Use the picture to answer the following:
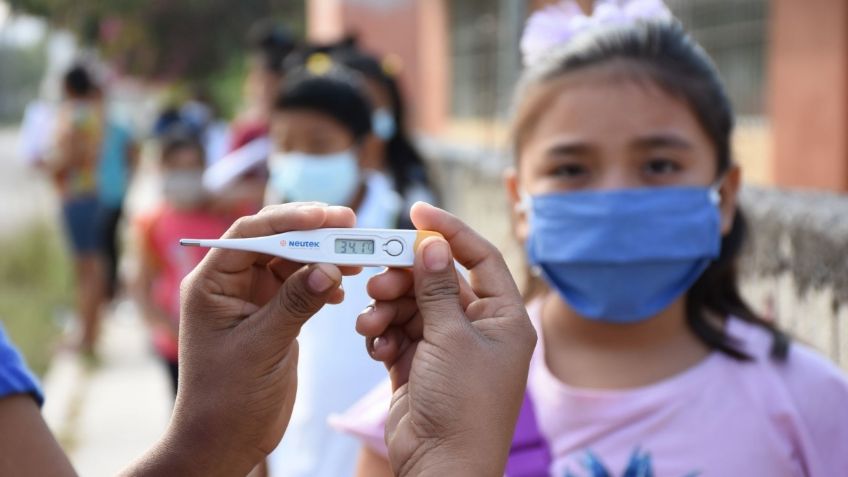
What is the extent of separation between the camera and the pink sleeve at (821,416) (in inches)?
84.3

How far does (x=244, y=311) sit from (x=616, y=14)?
4.36 ft

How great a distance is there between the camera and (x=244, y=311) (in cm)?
165

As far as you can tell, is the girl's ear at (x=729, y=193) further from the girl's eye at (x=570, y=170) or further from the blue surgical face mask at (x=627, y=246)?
the girl's eye at (x=570, y=170)

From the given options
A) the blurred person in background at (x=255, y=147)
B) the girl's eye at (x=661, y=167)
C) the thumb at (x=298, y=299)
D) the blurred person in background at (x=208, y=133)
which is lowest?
the blurred person in background at (x=208, y=133)

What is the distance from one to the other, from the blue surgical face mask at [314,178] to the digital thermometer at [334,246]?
223cm

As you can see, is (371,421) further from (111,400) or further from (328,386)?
(111,400)

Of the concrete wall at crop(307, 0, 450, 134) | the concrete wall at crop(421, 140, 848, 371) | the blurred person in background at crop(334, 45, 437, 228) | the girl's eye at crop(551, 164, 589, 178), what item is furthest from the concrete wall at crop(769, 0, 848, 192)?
the concrete wall at crop(307, 0, 450, 134)

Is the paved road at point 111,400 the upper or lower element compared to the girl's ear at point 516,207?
lower

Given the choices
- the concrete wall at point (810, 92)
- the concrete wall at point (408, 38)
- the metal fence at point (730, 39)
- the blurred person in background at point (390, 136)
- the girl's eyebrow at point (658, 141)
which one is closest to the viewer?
the girl's eyebrow at point (658, 141)

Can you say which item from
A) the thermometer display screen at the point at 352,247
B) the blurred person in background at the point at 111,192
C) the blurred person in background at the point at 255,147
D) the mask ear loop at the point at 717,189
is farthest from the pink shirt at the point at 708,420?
the blurred person in background at the point at 111,192

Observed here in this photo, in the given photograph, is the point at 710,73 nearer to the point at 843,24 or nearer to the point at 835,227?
the point at 835,227

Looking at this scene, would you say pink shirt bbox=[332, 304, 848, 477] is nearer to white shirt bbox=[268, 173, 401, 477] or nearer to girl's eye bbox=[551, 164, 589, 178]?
girl's eye bbox=[551, 164, 589, 178]

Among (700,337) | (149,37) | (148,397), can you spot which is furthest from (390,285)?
(149,37)

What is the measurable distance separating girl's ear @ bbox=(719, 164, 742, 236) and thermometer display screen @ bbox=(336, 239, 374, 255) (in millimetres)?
1244
